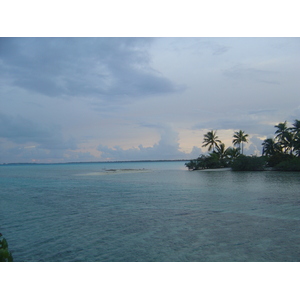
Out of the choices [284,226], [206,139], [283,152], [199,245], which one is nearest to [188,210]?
[284,226]

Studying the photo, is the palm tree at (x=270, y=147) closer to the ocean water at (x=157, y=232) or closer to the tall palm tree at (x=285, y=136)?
the tall palm tree at (x=285, y=136)

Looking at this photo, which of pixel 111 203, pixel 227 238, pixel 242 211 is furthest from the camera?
pixel 111 203

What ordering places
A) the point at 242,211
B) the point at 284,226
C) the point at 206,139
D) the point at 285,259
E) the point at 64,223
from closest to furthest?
1. the point at 285,259
2. the point at 284,226
3. the point at 64,223
4. the point at 242,211
5. the point at 206,139

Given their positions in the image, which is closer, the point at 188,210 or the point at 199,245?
the point at 199,245

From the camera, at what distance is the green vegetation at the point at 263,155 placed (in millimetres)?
49181

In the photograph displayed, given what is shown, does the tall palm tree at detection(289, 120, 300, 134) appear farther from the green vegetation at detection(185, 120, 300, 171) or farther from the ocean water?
the ocean water

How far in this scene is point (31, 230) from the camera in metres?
11.3

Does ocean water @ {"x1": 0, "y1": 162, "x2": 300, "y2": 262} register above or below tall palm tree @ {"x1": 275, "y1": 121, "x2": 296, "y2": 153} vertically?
below

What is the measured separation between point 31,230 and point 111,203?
24.1ft

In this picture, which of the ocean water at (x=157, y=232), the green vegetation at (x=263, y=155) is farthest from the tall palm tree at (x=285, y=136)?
the ocean water at (x=157, y=232)

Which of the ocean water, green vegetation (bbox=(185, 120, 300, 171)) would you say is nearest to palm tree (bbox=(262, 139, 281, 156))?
green vegetation (bbox=(185, 120, 300, 171))

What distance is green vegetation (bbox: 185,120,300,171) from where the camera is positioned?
161 ft

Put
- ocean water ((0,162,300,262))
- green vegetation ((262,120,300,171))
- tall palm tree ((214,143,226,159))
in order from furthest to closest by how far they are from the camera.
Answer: tall palm tree ((214,143,226,159)), green vegetation ((262,120,300,171)), ocean water ((0,162,300,262))

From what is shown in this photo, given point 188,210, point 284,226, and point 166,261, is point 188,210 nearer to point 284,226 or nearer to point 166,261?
point 284,226
